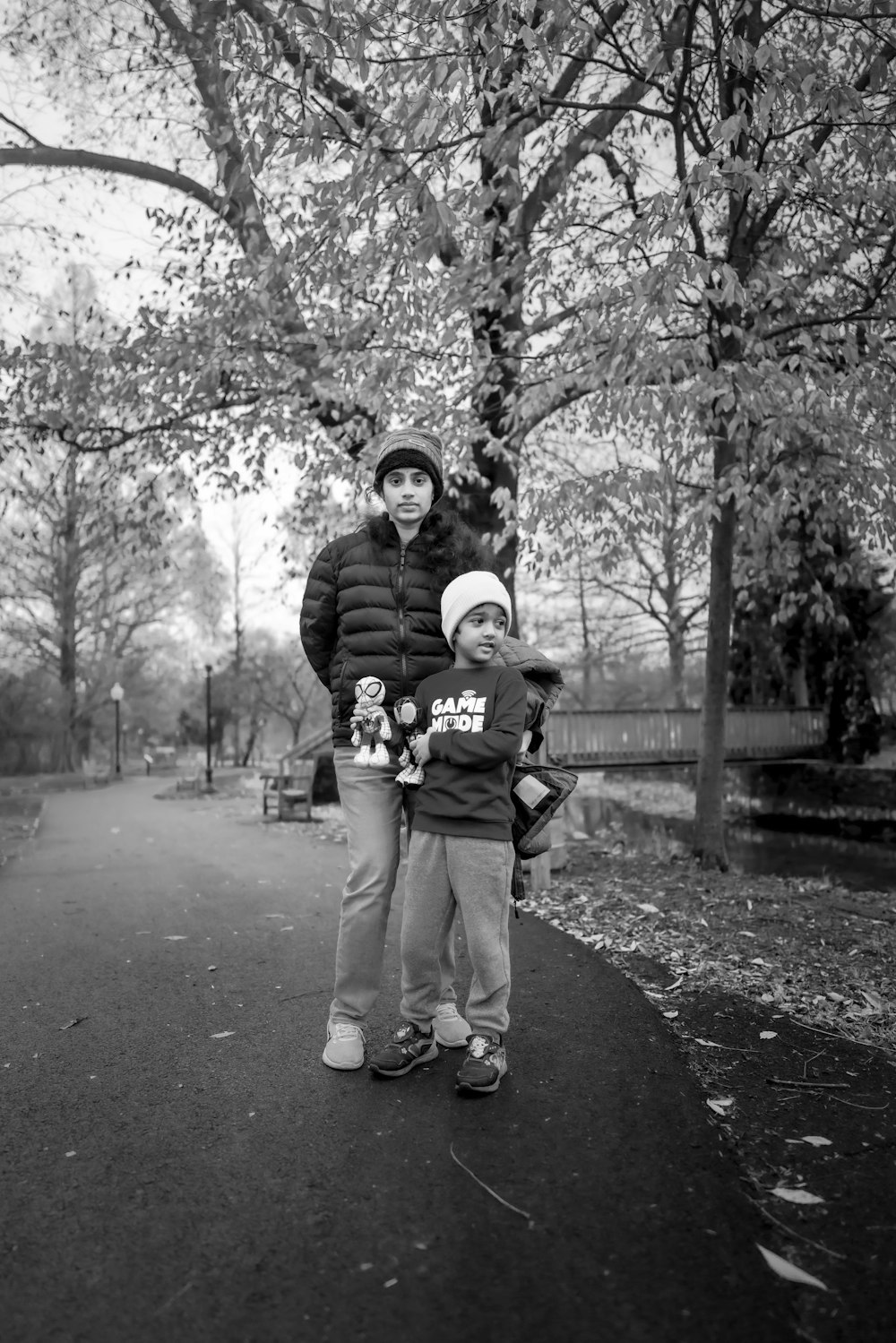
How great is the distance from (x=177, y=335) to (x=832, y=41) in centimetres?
581

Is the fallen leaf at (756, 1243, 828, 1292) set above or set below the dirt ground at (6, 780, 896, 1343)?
above

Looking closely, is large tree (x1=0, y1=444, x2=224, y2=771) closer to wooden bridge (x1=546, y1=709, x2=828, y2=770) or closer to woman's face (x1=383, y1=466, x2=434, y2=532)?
wooden bridge (x1=546, y1=709, x2=828, y2=770)

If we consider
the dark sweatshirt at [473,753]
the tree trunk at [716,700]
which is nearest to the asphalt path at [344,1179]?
the dark sweatshirt at [473,753]

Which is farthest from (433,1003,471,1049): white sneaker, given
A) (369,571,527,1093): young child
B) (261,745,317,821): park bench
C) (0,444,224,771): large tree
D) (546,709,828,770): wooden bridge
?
(0,444,224,771): large tree

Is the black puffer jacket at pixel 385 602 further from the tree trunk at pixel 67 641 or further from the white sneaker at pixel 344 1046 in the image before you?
the tree trunk at pixel 67 641

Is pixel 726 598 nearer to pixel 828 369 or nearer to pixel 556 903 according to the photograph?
pixel 828 369

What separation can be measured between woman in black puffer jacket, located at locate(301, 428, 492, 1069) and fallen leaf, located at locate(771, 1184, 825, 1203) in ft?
4.51

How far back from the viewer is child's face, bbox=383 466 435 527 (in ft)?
11.6

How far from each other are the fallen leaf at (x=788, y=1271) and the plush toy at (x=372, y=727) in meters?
1.88

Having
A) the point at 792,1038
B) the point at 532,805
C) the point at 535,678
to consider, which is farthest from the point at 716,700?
the point at 532,805

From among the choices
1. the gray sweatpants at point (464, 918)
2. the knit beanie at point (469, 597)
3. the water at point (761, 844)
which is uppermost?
the knit beanie at point (469, 597)

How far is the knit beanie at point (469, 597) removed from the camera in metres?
3.25

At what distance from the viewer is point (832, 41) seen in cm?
584

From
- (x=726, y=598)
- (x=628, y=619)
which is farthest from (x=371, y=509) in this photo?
(x=628, y=619)
